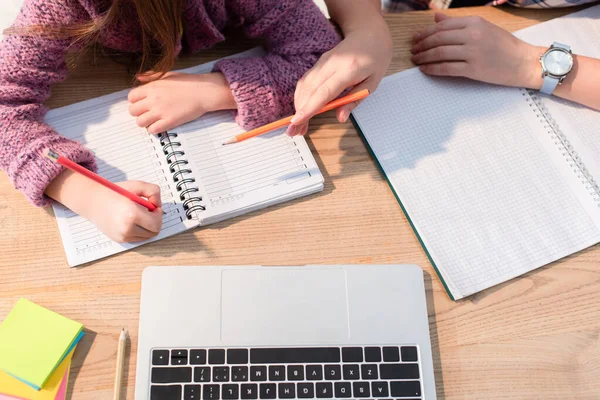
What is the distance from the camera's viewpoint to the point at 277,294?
546 millimetres

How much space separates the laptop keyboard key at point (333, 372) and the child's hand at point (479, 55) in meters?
0.41

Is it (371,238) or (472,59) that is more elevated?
(472,59)

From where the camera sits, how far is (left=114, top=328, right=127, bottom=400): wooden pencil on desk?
0.50 metres

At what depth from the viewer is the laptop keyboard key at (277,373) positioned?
0.51m

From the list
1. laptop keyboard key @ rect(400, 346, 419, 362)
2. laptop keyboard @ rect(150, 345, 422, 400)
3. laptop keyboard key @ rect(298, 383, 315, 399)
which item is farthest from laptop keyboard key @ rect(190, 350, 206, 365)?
laptop keyboard key @ rect(400, 346, 419, 362)

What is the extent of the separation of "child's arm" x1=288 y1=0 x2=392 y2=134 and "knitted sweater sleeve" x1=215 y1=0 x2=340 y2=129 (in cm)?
2

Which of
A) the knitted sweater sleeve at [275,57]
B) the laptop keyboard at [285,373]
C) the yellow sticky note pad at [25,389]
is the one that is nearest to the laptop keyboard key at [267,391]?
the laptop keyboard at [285,373]

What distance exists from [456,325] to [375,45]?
1.19ft

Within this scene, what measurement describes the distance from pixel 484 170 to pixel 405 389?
291 millimetres

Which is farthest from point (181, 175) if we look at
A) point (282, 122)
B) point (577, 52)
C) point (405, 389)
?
point (577, 52)

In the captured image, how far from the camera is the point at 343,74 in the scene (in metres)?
0.61

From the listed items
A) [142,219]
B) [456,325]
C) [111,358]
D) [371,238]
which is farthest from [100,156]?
[456,325]

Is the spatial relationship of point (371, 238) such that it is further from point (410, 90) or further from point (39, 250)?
point (39, 250)

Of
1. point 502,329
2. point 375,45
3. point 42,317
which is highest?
point 375,45
